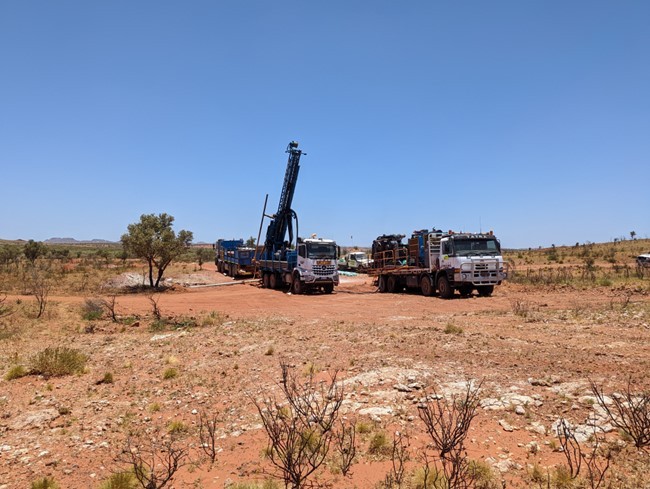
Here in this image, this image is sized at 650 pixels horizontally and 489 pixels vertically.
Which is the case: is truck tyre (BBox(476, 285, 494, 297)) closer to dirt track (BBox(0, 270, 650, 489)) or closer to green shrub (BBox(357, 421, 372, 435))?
dirt track (BBox(0, 270, 650, 489))

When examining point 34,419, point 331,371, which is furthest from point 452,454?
point 34,419

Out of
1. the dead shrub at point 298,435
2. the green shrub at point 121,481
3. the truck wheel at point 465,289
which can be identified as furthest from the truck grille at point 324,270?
the green shrub at point 121,481

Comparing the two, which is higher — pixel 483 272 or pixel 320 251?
pixel 320 251

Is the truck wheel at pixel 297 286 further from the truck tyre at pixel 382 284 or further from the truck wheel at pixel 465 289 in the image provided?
the truck wheel at pixel 465 289

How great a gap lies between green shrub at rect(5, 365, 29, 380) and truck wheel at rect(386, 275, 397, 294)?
64.1 feet

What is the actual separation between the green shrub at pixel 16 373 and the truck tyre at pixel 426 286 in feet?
58.0

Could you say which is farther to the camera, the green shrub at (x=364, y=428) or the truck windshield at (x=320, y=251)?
the truck windshield at (x=320, y=251)

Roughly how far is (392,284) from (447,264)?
559cm

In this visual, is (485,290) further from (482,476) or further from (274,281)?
(482,476)

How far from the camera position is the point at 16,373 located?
884 centimetres

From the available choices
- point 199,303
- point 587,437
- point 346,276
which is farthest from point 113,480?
point 346,276

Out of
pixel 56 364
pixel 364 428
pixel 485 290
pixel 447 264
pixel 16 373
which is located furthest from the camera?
pixel 485 290

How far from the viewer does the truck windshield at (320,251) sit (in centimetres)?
2602

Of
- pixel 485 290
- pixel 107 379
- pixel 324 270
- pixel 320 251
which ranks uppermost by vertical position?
pixel 320 251
